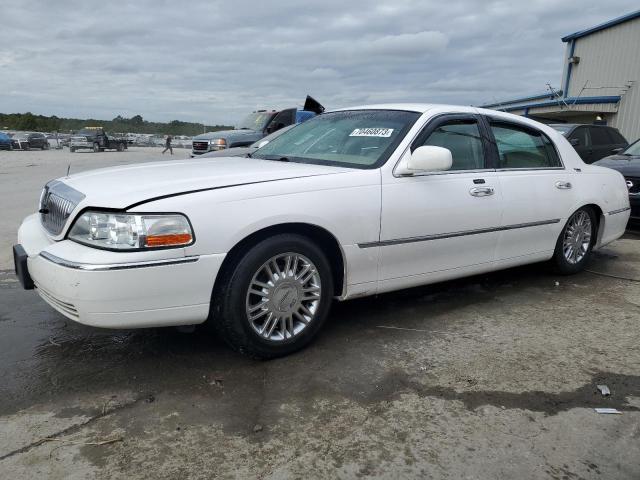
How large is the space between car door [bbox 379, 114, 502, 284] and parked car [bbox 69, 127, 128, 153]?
3382 centimetres

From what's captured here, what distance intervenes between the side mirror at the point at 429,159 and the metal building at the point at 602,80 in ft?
53.1

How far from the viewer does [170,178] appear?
320cm

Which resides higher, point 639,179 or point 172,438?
point 639,179

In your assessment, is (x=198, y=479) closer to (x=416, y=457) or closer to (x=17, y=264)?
(x=416, y=457)

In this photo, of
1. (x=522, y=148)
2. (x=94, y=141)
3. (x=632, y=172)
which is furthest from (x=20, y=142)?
(x=522, y=148)

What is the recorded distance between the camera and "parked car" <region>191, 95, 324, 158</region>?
1343 cm

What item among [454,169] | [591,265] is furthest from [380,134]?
[591,265]

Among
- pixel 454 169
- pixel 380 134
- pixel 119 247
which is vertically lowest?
pixel 119 247

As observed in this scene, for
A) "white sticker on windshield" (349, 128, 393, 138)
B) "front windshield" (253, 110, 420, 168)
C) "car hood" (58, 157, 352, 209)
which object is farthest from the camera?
"white sticker on windshield" (349, 128, 393, 138)

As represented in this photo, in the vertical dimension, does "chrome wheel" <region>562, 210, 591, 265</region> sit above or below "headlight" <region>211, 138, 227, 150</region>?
below

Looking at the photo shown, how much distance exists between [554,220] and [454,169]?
4.22ft

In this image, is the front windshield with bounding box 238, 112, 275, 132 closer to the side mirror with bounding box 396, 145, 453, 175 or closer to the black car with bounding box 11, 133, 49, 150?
the side mirror with bounding box 396, 145, 453, 175

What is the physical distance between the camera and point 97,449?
94.3 inches

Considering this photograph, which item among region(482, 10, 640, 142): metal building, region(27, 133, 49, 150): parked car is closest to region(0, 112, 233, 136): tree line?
region(27, 133, 49, 150): parked car
